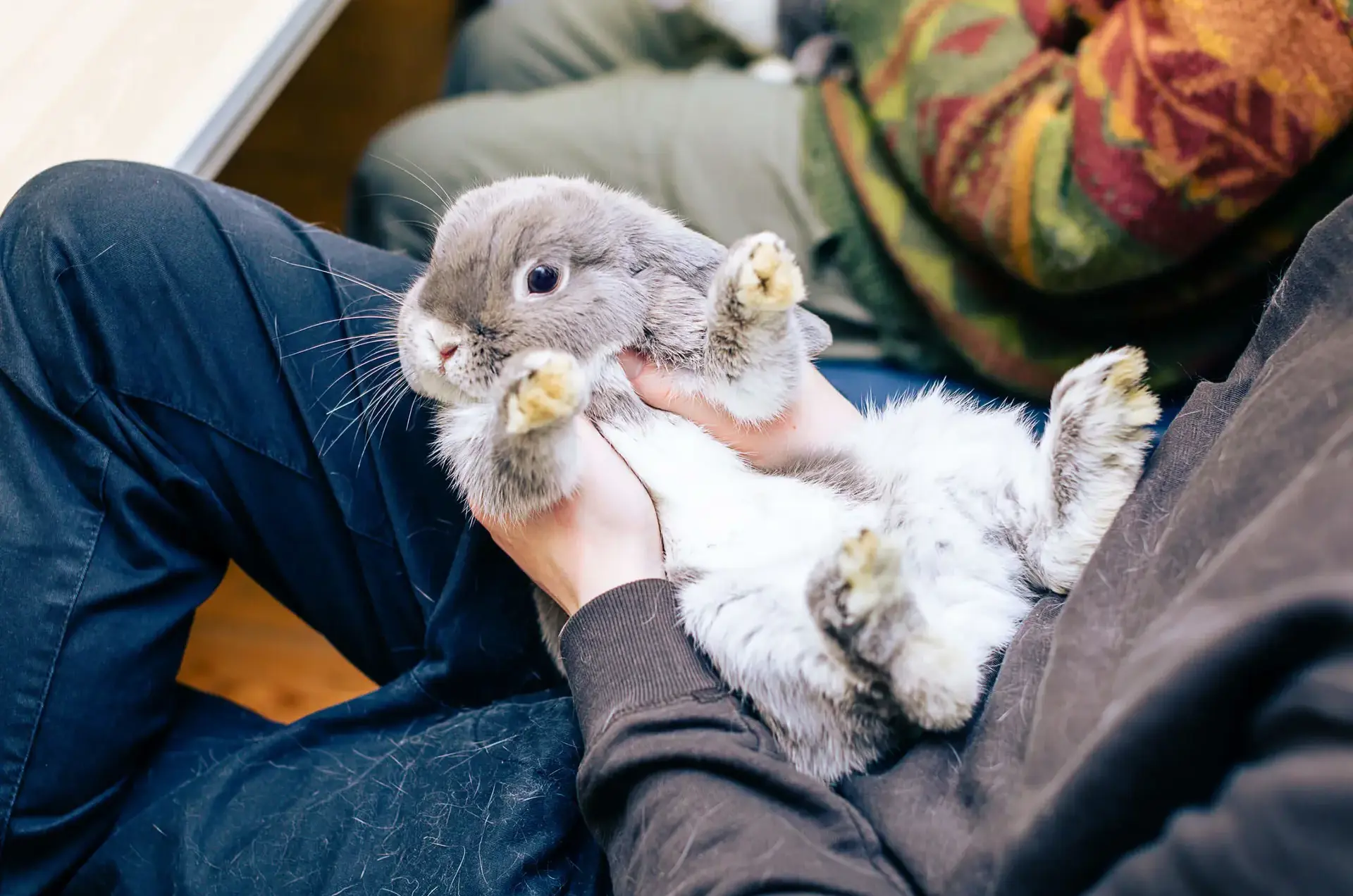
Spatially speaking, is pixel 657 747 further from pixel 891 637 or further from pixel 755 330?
pixel 755 330

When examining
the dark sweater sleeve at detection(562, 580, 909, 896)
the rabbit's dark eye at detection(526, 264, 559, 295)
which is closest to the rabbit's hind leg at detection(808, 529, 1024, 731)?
the dark sweater sleeve at detection(562, 580, 909, 896)

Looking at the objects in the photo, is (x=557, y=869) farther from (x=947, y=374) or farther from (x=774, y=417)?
(x=947, y=374)

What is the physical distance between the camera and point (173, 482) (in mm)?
1003

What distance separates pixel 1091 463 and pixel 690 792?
54cm

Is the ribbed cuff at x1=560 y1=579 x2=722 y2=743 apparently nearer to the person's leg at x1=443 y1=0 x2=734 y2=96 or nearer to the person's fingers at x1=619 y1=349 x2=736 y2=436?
the person's fingers at x1=619 y1=349 x2=736 y2=436

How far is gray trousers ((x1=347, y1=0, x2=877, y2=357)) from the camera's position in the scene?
143cm

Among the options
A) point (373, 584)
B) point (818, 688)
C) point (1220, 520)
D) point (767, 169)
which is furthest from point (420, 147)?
point (1220, 520)

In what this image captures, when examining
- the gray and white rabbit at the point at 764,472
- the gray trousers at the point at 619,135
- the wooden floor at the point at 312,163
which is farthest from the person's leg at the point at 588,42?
the gray and white rabbit at the point at 764,472

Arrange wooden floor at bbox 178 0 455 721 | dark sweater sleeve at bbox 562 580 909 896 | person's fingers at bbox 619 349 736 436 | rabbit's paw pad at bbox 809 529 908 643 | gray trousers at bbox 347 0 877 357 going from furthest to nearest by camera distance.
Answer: wooden floor at bbox 178 0 455 721, gray trousers at bbox 347 0 877 357, person's fingers at bbox 619 349 736 436, rabbit's paw pad at bbox 809 529 908 643, dark sweater sleeve at bbox 562 580 909 896

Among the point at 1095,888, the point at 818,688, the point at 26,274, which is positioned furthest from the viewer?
the point at 26,274

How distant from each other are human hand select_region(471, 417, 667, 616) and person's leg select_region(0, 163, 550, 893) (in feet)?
0.44

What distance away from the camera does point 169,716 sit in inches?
43.4

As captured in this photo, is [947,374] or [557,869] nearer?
[557,869]

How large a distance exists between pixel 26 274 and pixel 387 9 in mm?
2033
